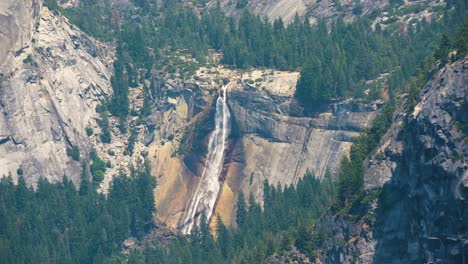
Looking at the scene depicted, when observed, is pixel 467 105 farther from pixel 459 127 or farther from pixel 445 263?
pixel 445 263

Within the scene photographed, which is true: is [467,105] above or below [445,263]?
above

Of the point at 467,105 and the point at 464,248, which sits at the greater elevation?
the point at 467,105

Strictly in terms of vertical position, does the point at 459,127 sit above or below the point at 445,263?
above

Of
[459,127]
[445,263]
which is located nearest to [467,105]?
[459,127]
